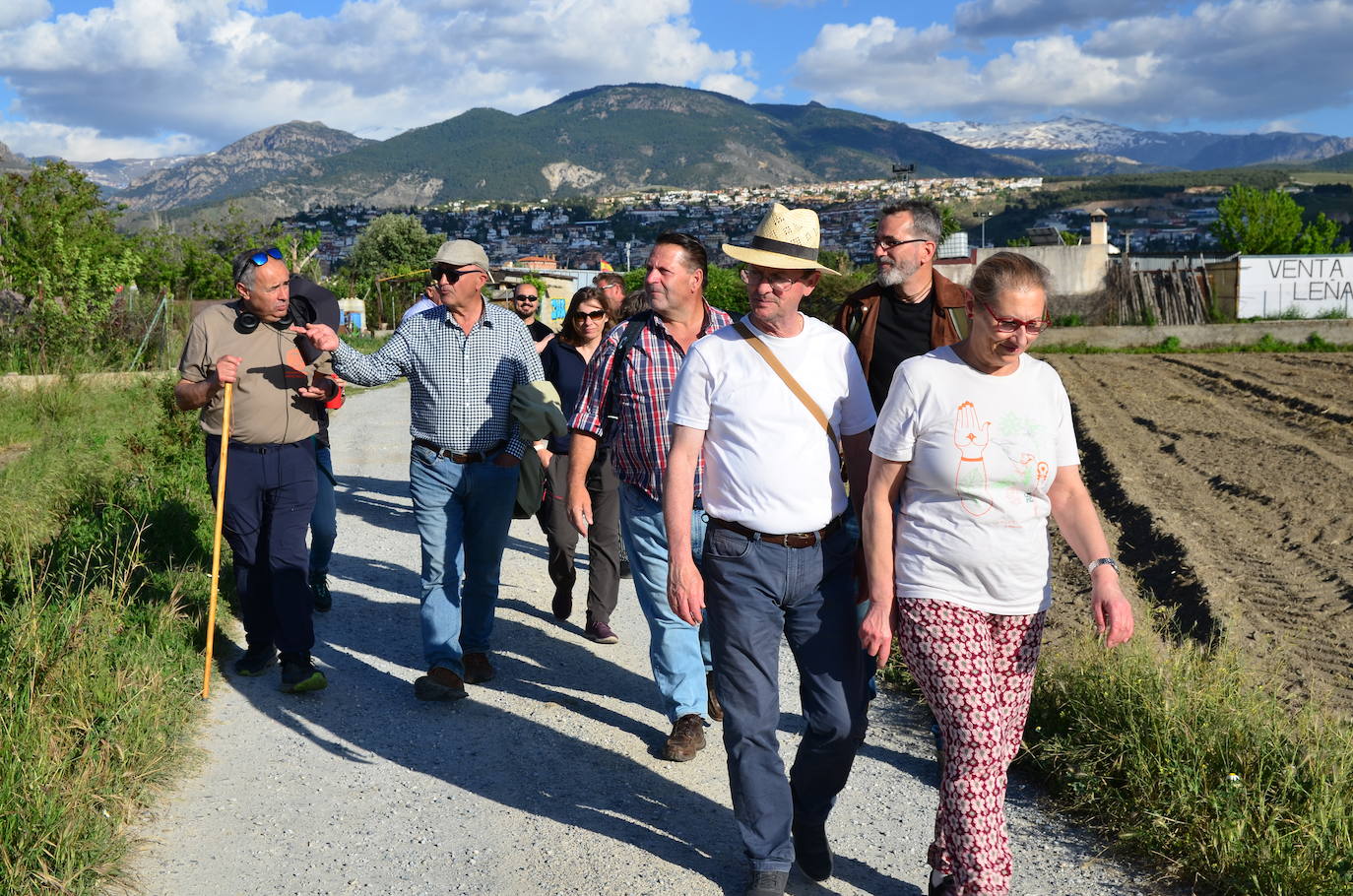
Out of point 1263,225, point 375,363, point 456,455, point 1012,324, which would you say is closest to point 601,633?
point 456,455

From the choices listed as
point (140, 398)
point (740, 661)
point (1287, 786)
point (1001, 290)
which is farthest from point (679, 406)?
point (140, 398)

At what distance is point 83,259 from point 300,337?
539 inches

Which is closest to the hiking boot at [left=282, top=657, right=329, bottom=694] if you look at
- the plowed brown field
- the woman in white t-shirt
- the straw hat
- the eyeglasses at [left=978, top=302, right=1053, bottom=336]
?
the straw hat

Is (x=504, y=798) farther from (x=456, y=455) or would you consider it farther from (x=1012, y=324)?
(x=1012, y=324)

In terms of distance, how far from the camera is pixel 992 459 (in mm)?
3209

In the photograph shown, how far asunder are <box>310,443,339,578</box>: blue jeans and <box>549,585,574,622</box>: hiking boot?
1.34 metres

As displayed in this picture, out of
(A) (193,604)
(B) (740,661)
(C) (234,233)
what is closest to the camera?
(B) (740,661)

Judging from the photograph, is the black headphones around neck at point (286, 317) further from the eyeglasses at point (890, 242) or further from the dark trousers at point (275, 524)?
the eyeglasses at point (890, 242)

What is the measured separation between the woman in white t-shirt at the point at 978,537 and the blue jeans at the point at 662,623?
1529 mm

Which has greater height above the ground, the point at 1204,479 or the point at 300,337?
the point at 300,337

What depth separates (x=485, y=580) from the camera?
224 inches

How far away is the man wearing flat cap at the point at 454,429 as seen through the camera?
17.8 feet

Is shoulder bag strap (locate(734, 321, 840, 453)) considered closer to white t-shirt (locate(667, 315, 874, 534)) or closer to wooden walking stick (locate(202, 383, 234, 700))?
white t-shirt (locate(667, 315, 874, 534))

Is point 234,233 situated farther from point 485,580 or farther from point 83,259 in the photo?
point 485,580
